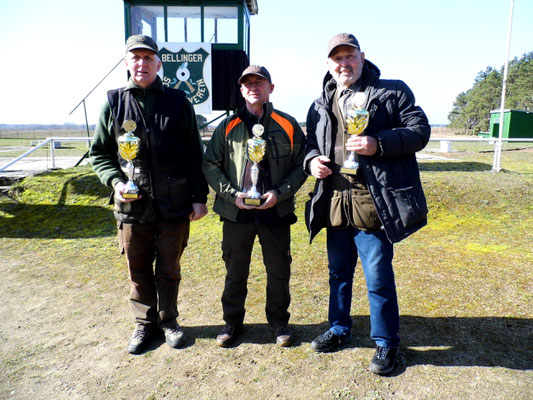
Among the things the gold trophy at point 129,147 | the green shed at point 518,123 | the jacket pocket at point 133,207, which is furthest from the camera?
the green shed at point 518,123

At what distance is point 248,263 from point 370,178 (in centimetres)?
115

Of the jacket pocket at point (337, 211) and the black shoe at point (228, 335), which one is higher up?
the jacket pocket at point (337, 211)

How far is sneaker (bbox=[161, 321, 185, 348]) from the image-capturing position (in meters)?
3.13

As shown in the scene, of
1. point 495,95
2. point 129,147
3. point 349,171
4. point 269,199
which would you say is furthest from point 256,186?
point 495,95

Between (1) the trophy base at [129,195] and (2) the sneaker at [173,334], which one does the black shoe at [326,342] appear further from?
(1) the trophy base at [129,195]

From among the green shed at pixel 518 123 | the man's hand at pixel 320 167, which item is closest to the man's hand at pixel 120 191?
the man's hand at pixel 320 167

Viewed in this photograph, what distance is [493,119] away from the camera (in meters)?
30.3

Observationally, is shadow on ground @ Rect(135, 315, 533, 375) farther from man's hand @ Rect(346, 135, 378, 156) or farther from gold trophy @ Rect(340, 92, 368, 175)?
man's hand @ Rect(346, 135, 378, 156)

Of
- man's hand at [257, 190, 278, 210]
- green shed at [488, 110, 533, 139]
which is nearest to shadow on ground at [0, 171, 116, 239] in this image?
man's hand at [257, 190, 278, 210]

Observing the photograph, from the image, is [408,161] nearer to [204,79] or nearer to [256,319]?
[256,319]

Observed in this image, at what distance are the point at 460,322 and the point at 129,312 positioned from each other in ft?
9.22

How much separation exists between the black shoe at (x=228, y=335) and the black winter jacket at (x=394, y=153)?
1.41 metres

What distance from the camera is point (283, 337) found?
3.12m

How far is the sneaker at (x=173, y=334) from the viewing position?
3.13 meters
